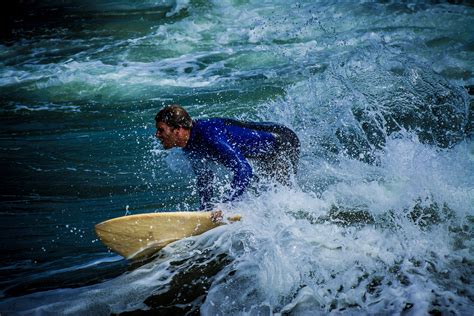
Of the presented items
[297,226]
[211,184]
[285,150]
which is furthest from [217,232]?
[285,150]

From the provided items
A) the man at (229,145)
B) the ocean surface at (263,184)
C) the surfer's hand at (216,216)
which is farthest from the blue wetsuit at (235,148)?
the ocean surface at (263,184)

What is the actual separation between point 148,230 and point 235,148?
1032mm

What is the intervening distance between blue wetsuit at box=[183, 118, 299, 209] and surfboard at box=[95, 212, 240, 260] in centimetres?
23

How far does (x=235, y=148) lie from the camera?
166 inches

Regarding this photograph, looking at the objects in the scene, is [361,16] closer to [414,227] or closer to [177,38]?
[177,38]

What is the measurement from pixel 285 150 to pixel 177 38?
8538 millimetres

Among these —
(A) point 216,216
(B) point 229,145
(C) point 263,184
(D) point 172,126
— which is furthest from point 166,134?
(C) point 263,184

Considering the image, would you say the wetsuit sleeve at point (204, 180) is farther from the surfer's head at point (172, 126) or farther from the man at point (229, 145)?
the surfer's head at point (172, 126)

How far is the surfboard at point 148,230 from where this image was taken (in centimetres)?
402

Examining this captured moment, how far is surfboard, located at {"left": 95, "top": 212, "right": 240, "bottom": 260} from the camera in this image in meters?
4.02

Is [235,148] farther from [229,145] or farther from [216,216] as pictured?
[216,216]

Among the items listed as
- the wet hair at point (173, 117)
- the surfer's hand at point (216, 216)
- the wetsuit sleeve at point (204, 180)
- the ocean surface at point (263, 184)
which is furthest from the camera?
the wetsuit sleeve at point (204, 180)

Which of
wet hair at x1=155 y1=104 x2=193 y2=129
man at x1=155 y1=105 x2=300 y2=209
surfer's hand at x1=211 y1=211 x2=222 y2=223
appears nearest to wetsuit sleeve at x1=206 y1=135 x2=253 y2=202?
man at x1=155 y1=105 x2=300 y2=209

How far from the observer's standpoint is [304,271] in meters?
3.64
